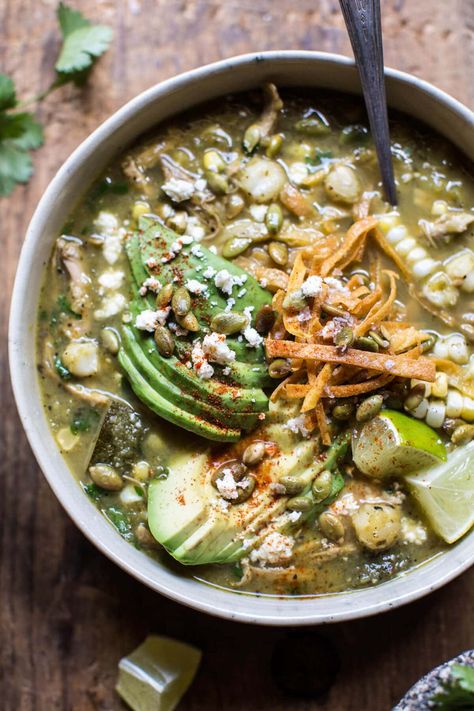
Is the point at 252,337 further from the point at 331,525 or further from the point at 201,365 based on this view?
the point at 331,525

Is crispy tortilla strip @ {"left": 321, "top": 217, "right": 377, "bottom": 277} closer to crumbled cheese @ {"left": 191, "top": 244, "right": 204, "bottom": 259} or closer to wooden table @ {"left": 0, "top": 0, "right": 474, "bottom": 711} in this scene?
Answer: crumbled cheese @ {"left": 191, "top": 244, "right": 204, "bottom": 259}

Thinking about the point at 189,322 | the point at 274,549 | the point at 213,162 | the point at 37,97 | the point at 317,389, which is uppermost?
the point at 37,97

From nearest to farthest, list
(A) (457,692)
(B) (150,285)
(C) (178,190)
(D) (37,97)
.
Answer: (A) (457,692) < (B) (150,285) < (C) (178,190) < (D) (37,97)

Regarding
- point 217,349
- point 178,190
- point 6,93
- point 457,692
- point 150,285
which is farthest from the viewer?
point 6,93

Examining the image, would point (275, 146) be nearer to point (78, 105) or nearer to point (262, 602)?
point (78, 105)

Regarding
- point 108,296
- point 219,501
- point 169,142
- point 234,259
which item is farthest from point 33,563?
point 169,142

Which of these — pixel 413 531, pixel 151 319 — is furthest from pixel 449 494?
pixel 151 319

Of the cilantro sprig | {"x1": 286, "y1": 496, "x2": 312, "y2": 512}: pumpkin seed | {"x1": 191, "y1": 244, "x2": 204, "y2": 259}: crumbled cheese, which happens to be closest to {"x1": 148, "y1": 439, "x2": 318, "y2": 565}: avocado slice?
{"x1": 286, "y1": 496, "x2": 312, "y2": 512}: pumpkin seed
